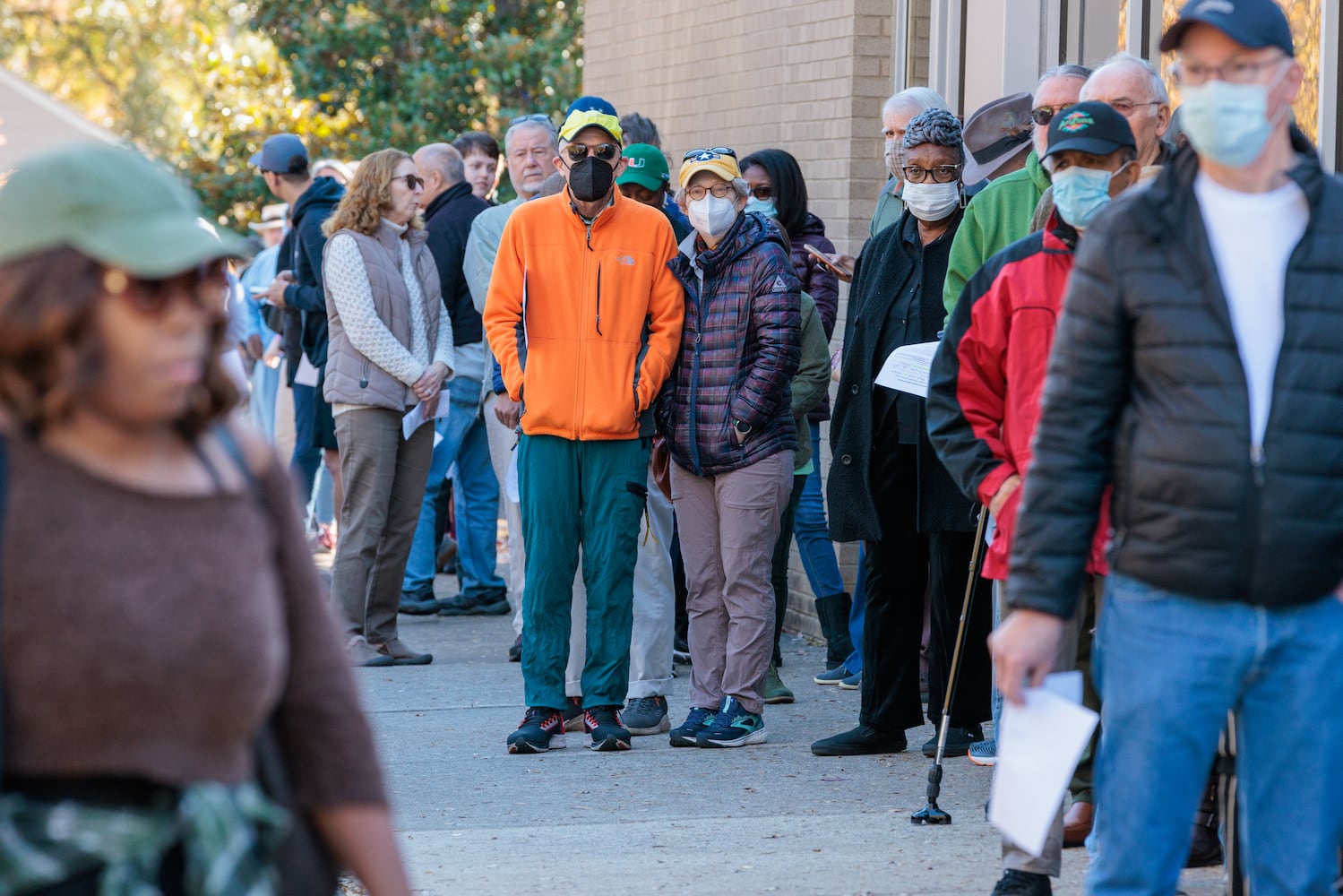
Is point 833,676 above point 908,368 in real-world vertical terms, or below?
below

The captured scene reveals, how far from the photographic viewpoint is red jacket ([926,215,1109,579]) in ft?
16.0

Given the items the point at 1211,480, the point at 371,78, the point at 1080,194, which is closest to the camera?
the point at 1211,480

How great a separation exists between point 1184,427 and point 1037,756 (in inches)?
26.2

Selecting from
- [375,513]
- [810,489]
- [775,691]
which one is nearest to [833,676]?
[775,691]

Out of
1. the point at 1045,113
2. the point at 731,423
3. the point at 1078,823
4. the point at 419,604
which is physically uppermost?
the point at 1045,113

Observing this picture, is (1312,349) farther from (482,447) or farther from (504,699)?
(482,447)

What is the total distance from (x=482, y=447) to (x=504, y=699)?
8.97 feet

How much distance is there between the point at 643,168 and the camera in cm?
753

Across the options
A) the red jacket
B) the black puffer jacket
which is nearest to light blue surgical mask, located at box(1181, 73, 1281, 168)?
the black puffer jacket

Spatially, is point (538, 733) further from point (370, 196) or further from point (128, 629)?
point (128, 629)

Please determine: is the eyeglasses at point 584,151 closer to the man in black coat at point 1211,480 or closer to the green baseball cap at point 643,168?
the green baseball cap at point 643,168

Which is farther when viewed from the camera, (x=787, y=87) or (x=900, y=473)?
(x=787, y=87)

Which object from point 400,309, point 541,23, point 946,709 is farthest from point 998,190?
point 541,23

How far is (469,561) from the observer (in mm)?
10500
